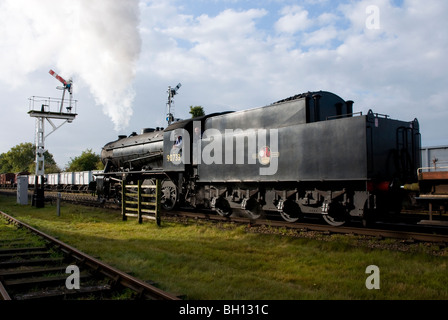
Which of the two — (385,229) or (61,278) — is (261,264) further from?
(385,229)

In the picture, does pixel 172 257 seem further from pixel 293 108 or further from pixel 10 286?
pixel 293 108

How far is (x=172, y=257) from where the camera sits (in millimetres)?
7105

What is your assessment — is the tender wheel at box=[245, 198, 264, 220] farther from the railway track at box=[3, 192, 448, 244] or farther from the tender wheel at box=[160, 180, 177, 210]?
the tender wheel at box=[160, 180, 177, 210]

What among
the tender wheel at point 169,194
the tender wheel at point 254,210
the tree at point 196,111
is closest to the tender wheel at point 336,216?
the tender wheel at point 254,210

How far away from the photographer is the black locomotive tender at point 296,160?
875 centimetres

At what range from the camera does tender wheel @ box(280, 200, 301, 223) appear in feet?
34.7

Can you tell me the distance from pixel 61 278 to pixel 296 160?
639 cm

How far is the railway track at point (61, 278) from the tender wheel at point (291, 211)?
589 cm

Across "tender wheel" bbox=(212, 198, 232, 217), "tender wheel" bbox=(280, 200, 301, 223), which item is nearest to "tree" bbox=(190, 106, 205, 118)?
"tender wheel" bbox=(212, 198, 232, 217)

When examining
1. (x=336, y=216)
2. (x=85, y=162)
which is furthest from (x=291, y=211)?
(x=85, y=162)

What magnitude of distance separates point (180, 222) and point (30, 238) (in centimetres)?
444

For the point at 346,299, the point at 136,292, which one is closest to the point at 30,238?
the point at 136,292

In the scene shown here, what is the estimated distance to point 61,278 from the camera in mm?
5527

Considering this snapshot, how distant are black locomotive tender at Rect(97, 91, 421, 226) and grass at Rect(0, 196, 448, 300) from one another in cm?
138
